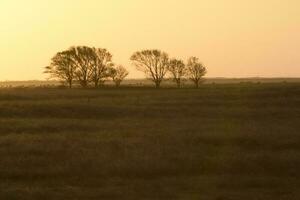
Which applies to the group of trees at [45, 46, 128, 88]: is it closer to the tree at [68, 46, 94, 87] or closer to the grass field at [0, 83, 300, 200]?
the tree at [68, 46, 94, 87]

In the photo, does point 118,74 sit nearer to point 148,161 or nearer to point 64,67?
point 64,67

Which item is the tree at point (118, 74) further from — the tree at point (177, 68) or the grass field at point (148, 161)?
the grass field at point (148, 161)

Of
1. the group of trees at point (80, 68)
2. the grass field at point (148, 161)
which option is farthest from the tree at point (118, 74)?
the grass field at point (148, 161)

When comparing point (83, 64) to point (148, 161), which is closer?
point (148, 161)

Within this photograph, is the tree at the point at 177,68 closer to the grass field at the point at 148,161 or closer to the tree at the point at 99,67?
the tree at the point at 99,67

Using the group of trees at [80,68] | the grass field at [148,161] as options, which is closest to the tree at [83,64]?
the group of trees at [80,68]

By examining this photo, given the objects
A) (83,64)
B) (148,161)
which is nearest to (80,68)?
(83,64)

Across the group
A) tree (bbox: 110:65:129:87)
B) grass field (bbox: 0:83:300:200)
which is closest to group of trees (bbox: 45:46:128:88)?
tree (bbox: 110:65:129:87)

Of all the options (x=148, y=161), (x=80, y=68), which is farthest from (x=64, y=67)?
(x=148, y=161)

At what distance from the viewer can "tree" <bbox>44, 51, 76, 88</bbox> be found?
112062 millimetres

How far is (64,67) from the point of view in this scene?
11225 centimetres

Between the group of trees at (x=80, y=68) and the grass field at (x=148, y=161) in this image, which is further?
the group of trees at (x=80, y=68)

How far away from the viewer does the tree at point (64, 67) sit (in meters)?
112

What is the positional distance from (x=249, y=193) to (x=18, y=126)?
17954 mm
